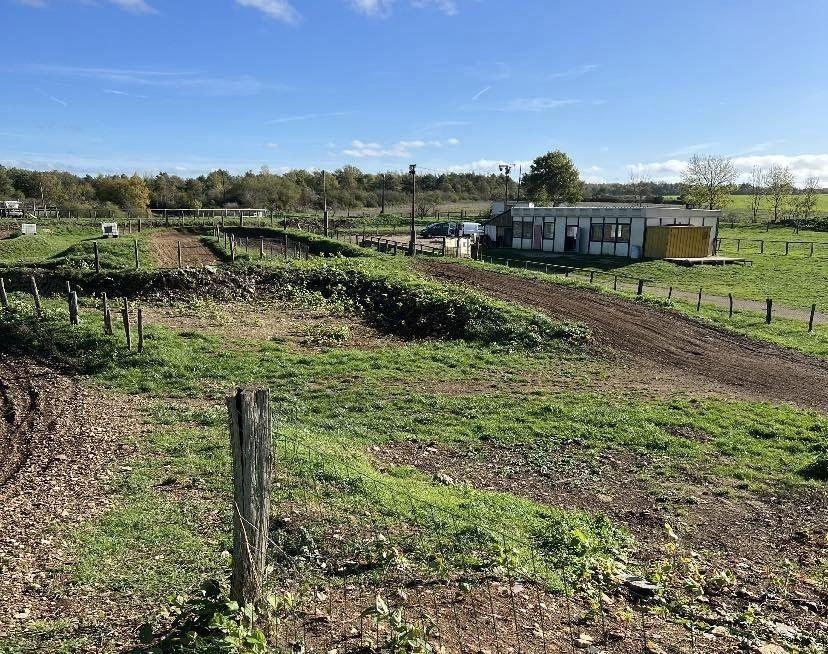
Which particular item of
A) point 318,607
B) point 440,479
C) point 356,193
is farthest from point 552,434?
point 356,193

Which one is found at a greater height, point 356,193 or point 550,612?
point 356,193

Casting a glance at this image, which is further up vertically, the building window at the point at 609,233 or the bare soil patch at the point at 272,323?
the building window at the point at 609,233

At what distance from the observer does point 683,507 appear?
9.64 meters

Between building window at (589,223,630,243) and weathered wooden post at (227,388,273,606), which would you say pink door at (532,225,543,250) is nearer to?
building window at (589,223,630,243)

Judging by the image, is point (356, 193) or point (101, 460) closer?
point (101, 460)

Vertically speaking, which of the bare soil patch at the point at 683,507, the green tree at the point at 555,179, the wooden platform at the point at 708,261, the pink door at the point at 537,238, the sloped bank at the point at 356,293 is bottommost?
the bare soil patch at the point at 683,507

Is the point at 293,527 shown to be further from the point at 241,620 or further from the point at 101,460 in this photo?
the point at 101,460

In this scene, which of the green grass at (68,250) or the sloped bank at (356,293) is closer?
the sloped bank at (356,293)

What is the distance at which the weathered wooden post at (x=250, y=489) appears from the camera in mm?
5109

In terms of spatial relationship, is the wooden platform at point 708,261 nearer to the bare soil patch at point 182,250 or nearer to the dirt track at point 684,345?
the dirt track at point 684,345

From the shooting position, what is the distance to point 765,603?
6.75 meters

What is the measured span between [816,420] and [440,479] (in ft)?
30.7

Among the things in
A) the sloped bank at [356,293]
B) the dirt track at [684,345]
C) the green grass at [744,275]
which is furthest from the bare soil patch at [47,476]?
the green grass at [744,275]

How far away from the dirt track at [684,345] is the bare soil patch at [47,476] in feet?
46.0
